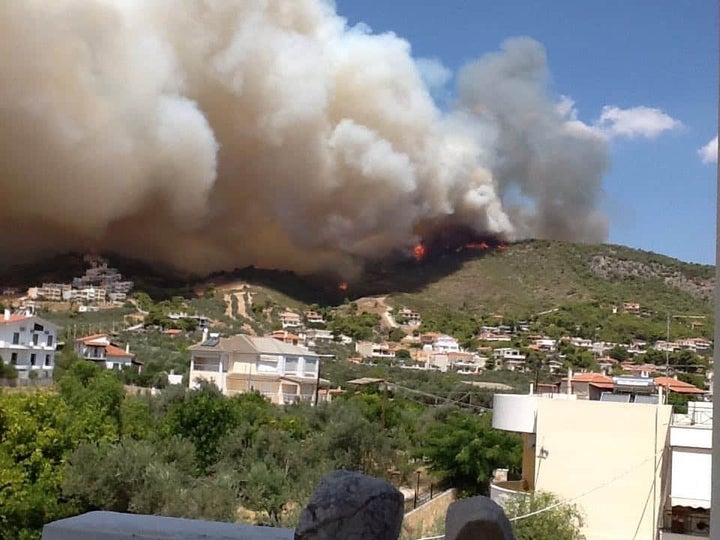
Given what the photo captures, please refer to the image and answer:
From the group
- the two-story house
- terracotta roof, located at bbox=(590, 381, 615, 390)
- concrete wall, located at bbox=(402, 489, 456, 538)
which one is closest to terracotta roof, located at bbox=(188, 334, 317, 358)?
the two-story house

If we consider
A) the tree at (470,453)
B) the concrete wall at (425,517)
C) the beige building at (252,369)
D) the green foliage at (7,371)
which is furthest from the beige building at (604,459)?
the green foliage at (7,371)

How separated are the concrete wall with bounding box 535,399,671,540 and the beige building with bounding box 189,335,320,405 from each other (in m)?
12.1

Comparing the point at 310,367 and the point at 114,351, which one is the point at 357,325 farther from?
the point at 114,351

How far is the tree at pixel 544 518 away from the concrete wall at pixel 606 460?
0.23m

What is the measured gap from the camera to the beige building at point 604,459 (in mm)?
6141

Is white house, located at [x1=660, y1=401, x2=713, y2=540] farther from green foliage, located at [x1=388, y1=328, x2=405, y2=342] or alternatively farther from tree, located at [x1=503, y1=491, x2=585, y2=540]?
green foliage, located at [x1=388, y1=328, x2=405, y2=342]

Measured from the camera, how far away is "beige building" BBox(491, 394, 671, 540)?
6141 millimetres

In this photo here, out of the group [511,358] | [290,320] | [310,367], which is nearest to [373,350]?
[290,320]

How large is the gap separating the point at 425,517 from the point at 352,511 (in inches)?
299

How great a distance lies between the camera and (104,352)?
1900 centimetres

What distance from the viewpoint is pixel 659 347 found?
20594mm

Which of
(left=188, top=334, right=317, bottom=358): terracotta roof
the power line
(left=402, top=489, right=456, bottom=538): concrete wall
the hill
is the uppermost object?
the hill

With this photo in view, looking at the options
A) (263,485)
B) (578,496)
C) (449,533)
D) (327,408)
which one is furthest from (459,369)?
(449,533)

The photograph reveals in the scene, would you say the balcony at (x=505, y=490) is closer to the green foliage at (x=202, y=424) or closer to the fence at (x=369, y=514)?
the green foliage at (x=202, y=424)
